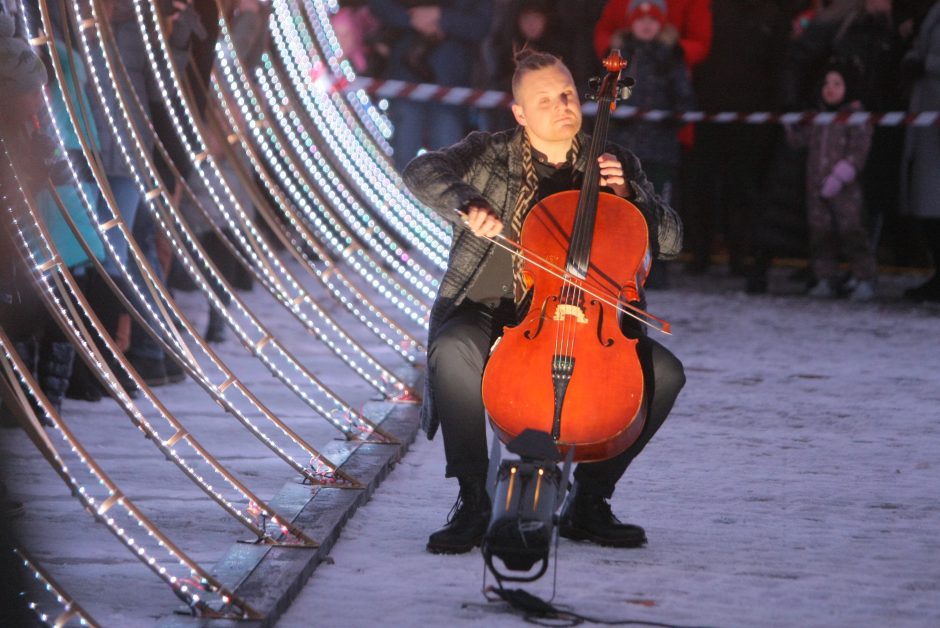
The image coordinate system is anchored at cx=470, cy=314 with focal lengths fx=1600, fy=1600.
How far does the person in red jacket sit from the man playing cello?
5151mm

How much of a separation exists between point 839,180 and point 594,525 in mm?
5168

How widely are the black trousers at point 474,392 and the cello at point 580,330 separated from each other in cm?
12

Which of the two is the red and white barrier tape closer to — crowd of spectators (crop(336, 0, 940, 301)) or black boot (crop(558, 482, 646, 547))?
crowd of spectators (crop(336, 0, 940, 301))

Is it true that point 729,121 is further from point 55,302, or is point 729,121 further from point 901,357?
point 55,302

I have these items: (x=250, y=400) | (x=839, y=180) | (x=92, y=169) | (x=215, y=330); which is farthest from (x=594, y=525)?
(x=839, y=180)

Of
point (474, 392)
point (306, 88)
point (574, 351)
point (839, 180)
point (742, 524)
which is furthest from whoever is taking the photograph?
point (839, 180)

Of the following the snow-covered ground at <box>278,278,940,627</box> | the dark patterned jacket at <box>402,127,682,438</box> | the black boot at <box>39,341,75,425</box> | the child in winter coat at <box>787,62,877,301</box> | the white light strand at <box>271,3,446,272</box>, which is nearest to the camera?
the snow-covered ground at <box>278,278,940,627</box>

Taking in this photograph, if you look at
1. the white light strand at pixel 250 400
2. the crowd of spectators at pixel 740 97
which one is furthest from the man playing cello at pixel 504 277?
the crowd of spectators at pixel 740 97

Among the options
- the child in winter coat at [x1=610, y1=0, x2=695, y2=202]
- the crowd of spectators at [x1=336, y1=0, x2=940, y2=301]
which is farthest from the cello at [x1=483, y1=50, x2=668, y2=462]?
the child in winter coat at [x1=610, y1=0, x2=695, y2=202]

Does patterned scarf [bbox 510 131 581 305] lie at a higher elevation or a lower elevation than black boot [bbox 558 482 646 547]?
higher

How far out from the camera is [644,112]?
9148mm

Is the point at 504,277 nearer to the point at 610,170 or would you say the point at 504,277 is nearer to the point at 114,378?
the point at 610,170

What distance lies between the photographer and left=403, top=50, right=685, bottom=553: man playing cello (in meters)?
3.84

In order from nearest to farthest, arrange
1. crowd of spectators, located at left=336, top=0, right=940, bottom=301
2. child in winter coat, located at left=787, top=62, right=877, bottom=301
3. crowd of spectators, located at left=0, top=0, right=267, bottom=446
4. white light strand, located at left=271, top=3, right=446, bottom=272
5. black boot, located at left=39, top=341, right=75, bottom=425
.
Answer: crowd of spectators, located at left=0, top=0, right=267, bottom=446
black boot, located at left=39, top=341, right=75, bottom=425
white light strand, located at left=271, top=3, right=446, bottom=272
child in winter coat, located at left=787, top=62, right=877, bottom=301
crowd of spectators, located at left=336, top=0, right=940, bottom=301
